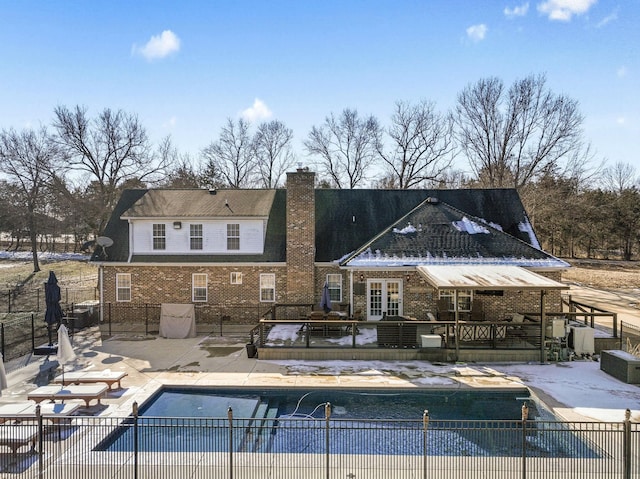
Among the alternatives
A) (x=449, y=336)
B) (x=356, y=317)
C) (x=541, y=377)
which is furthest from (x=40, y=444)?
(x=541, y=377)

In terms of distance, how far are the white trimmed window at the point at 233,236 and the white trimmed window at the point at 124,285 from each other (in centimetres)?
475

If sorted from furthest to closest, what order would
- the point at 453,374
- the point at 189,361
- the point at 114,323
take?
the point at 114,323
the point at 189,361
the point at 453,374

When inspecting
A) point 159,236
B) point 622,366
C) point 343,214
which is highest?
point 343,214

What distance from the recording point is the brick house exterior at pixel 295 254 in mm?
18109

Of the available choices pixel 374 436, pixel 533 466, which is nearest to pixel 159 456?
pixel 374 436

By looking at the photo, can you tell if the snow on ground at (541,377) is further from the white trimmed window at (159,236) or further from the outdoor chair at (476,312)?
the white trimmed window at (159,236)

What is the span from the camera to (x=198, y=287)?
65.4 feet

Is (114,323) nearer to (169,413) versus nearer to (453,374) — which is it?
(169,413)

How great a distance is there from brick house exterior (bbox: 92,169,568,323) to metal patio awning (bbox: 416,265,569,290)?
91 cm

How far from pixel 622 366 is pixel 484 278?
4.49m

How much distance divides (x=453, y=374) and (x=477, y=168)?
32334mm

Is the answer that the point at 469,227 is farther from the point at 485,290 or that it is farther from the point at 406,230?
the point at 485,290

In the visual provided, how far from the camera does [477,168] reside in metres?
41.6

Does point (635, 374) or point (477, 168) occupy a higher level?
point (477, 168)
